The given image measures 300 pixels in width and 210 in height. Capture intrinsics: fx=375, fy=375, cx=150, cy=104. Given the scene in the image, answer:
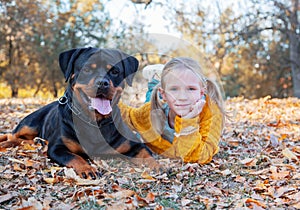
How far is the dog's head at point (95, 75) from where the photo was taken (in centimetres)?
341

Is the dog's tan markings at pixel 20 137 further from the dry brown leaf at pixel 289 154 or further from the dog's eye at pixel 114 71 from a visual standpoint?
the dry brown leaf at pixel 289 154

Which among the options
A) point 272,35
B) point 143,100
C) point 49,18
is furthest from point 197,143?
point 272,35

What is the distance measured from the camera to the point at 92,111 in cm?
350

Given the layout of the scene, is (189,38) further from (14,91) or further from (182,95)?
(14,91)

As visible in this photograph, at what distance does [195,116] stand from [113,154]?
34.0 inches

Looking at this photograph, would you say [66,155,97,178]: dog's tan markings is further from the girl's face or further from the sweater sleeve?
the girl's face

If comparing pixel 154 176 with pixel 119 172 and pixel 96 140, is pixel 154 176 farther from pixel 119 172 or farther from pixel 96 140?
pixel 96 140

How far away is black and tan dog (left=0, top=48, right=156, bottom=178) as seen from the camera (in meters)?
3.40

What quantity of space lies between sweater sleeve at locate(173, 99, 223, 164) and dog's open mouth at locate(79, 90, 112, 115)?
2.19 feet

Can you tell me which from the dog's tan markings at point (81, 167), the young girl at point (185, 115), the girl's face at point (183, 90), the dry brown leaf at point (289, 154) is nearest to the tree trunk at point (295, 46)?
the dry brown leaf at point (289, 154)

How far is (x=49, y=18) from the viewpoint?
14.1 metres

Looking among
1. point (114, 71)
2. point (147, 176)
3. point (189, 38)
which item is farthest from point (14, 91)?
point (147, 176)

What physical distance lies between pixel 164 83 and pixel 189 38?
25.2 feet

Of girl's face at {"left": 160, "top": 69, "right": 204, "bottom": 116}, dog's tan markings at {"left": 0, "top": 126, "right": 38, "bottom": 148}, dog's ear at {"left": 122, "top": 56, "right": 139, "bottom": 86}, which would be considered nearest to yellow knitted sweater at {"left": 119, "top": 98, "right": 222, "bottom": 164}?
girl's face at {"left": 160, "top": 69, "right": 204, "bottom": 116}
